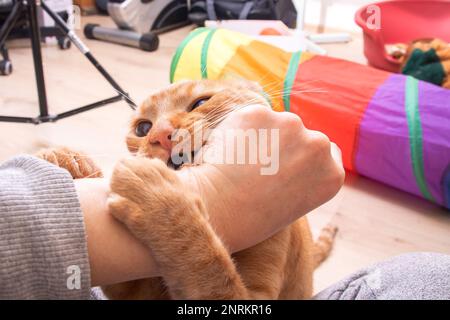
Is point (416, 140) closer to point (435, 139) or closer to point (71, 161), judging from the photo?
point (435, 139)

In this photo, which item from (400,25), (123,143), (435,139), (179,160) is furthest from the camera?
(400,25)

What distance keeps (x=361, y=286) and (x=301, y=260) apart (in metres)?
0.10

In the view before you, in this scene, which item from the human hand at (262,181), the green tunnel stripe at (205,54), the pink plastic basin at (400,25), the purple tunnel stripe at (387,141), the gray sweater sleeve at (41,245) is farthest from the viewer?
the pink plastic basin at (400,25)

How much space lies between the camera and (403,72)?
192 centimetres

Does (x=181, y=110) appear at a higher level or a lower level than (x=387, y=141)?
higher

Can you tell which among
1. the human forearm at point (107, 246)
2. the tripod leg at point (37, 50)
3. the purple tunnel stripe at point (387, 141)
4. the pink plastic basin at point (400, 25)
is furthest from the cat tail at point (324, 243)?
the tripod leg at point (37, 50)

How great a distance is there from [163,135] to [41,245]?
0.28m

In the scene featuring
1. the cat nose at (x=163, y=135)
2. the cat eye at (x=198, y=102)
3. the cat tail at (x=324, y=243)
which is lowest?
the cat tail at (x=324, y=243)

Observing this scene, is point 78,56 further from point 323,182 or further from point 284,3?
point 323,182

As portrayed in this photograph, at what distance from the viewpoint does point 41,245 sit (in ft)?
1.44

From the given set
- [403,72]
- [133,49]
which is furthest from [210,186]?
[133,49]

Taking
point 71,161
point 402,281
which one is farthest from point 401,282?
point 71,161

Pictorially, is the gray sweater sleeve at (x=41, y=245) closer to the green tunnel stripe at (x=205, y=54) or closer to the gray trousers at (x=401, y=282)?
the gray trousers at (x=401, y=282)

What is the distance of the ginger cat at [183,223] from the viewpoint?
516 millimetres
